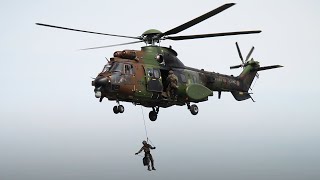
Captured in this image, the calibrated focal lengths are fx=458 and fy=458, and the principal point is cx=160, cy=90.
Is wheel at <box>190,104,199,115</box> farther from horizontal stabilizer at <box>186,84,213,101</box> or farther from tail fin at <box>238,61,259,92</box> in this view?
tail fin at <box>238,61,259,92</box>

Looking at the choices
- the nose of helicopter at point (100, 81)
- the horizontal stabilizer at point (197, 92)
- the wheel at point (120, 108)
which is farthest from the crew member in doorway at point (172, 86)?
the nose of helicopter at point (100, 81)

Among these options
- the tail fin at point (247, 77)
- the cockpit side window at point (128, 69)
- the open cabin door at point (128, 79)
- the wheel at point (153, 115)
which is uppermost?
the tail fin at point (247, 77)

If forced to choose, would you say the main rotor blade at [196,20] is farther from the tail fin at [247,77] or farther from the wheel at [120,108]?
the tail fin at [247,77]

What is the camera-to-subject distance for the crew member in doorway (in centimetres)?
2883

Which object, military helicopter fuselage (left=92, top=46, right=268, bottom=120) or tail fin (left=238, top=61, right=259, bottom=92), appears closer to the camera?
military helicopter fuselage (left=92, top=46, right=268, bottom=120)

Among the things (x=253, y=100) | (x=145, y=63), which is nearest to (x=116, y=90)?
(x=145, y=63)

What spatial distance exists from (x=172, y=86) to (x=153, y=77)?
1.45 meters

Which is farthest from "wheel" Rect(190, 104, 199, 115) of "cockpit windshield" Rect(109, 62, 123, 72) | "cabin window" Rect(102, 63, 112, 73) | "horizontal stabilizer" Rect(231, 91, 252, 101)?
"cabin window" Rect(102, 63, 112, 73)

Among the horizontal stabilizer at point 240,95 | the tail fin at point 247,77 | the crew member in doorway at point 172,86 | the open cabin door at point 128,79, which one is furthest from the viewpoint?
the tail fin at point 247,77

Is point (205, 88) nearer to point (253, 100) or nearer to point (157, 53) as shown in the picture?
point (157, 53)

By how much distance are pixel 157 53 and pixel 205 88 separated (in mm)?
4261

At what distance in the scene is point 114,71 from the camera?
1039 inches

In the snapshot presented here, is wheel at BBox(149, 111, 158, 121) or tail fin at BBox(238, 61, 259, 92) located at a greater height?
tail fin at BBox(238, 61, 259, 92)

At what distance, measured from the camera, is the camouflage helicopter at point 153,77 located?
26.0 meters
